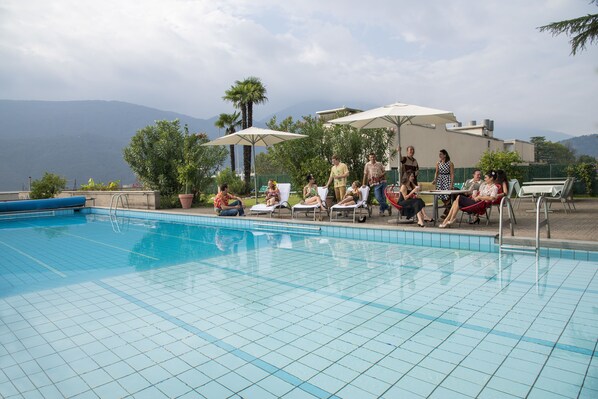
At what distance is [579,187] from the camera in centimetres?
1628

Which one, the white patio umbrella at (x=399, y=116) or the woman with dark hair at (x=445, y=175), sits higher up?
the white patio umbrella at (x=399, y=116)

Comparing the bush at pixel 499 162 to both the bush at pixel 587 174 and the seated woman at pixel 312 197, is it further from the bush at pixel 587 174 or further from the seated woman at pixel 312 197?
the seated woman at pixel 312 197

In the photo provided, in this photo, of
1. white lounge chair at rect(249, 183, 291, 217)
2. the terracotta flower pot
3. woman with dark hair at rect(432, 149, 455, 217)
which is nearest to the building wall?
the terracotta flower pot

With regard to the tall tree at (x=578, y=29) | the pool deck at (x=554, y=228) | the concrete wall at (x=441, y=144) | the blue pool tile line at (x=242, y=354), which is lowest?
the blue pool tile line at (x=242, y=354)

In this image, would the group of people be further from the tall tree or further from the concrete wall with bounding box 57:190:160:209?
the tall tree

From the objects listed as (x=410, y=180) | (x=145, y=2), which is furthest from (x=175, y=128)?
(x=410, y=180)

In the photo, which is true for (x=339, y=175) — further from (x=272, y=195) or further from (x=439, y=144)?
(x=439, y=144)

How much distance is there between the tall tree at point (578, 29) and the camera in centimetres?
1047

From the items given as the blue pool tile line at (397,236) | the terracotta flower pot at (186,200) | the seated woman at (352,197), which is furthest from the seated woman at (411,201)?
the terracotta flower pot at (186,200)

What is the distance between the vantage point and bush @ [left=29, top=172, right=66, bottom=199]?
16.5m

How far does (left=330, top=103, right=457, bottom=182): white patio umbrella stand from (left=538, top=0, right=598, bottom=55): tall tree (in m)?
5.18

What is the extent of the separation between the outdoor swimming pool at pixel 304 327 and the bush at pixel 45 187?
12477 millimetres

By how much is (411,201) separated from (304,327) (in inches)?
193

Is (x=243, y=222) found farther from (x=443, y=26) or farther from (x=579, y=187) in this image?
(x=579, y=187)
